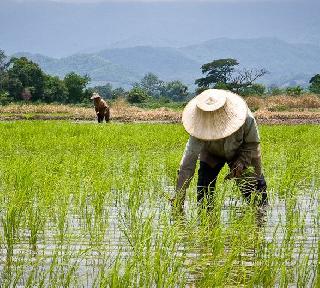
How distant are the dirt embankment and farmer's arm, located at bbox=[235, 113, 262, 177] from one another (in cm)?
1909

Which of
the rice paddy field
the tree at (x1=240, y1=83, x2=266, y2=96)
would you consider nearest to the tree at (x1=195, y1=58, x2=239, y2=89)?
the tree at (x1=240, y1=83, x2=266, y2=96)

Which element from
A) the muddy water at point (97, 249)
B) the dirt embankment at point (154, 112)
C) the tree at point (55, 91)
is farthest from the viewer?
the tree at point (55, 91)

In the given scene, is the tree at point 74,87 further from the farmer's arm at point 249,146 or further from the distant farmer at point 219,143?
the farmer's arm at point 249,146

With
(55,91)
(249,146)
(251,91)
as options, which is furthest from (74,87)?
(249,146)

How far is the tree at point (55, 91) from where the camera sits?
46.2 metres

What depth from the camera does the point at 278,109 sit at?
30219 millimetres

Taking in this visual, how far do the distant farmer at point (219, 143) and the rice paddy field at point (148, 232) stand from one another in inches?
6.3

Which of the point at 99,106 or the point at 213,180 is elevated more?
the point at 99,106

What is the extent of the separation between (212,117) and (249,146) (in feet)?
1.77

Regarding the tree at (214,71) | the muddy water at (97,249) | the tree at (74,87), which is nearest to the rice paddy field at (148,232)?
the muddy water at (97,249)

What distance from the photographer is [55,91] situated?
46.5 metres

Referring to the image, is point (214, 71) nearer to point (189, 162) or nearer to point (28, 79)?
point (28, 79)

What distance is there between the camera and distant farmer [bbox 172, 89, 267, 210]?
12.6ft

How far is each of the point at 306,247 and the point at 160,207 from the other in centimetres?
155
